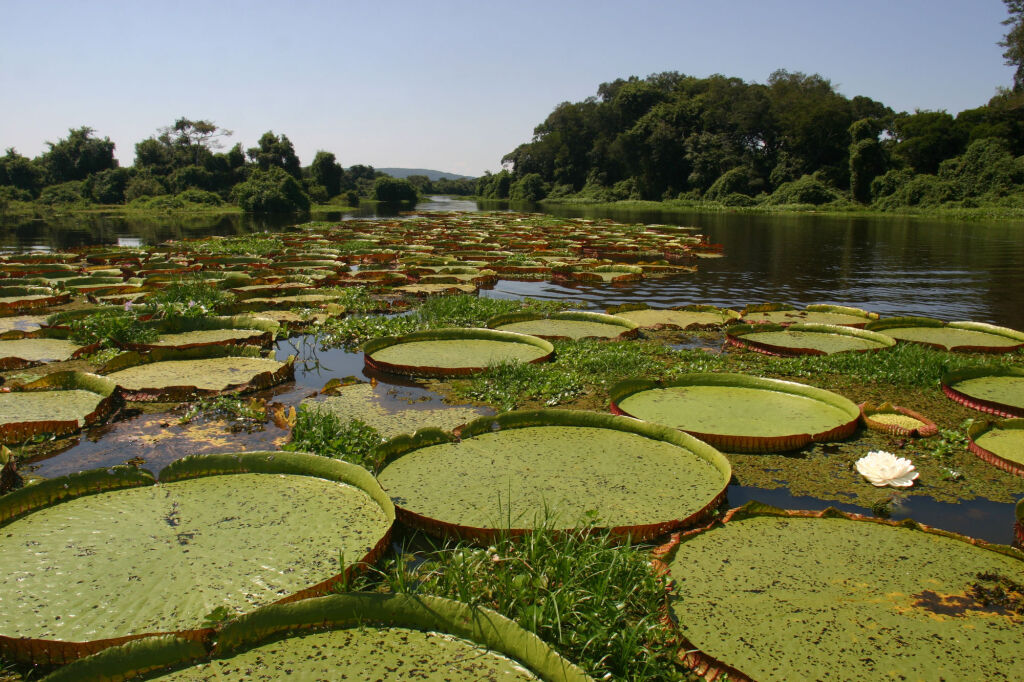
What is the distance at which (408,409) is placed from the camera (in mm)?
5000

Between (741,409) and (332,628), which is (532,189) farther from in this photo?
(332,628)

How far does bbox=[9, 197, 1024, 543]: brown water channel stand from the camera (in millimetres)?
4004

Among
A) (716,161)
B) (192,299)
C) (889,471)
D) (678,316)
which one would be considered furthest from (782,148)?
(889,471)

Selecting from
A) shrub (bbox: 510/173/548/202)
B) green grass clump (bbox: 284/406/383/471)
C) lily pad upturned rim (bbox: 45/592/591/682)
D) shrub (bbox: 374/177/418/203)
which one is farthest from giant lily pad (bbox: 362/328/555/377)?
shrub (bbox: 510/173/548/202)

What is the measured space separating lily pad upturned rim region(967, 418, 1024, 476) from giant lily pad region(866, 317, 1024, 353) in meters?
2.47

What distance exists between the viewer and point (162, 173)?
181ft

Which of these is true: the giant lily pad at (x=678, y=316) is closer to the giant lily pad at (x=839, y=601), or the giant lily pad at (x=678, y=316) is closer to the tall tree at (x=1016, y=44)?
the giant lily pad at (x=839, y=601)

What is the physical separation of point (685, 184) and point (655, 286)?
49737 mm

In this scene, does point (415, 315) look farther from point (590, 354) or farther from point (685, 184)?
point (685, 184)

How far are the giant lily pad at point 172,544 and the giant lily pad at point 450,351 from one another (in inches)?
95.8

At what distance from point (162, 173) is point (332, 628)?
62040 millimetres

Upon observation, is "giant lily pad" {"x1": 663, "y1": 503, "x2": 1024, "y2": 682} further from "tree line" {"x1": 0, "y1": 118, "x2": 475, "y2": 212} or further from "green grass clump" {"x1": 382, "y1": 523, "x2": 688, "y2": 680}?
"tree line" {"x1": 0, "y1": 118, "x2": 475, "y2": 212}

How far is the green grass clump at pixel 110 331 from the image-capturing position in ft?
22.1

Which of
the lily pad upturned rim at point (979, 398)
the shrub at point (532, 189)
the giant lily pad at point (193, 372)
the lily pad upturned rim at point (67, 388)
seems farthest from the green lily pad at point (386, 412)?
the shrub at point (532, 189)
